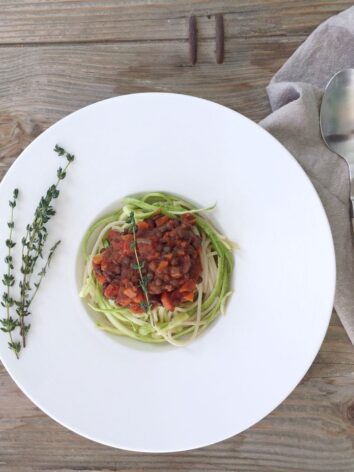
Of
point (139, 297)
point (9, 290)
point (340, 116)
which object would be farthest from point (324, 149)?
point (9, 290)

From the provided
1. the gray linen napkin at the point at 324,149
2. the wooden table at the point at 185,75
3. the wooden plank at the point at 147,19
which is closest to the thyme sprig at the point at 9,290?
the wooden table at the point at 185,75

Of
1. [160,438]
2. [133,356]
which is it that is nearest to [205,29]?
[133,356]

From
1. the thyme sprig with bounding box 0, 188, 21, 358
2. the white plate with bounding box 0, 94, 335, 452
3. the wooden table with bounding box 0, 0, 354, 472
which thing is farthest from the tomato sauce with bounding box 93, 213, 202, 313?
the wooden table with bounding box 0, 0, 354, 472

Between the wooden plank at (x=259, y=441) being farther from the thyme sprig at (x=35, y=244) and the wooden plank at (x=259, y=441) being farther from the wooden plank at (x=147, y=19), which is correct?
the wooden plank at (x=147, y=19)

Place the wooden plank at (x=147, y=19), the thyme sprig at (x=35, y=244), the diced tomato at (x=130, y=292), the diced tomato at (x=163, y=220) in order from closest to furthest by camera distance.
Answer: the thyme sprig at (x=35, y=244), the diced tomato at (x=130, y=292), the diced tomato at (x=163, y=220), the wooden plank at (x=147, y=19)

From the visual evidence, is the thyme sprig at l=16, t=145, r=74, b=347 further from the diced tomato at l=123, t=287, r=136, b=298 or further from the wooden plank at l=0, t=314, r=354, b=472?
the wooden plank at l=0, t=314, r=354, b=472

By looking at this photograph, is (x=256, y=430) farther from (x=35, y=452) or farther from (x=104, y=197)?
(x=104, y=197)

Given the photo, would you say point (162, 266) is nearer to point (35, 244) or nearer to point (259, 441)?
point (35, 244)
